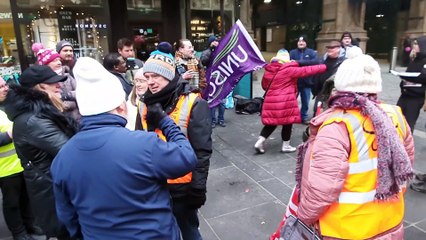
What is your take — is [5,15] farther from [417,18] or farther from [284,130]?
[417,18]

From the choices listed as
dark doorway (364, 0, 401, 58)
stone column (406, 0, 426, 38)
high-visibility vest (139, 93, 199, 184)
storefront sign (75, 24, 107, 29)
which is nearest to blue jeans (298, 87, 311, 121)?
high-visibility vest (139, 93, 199, 184)

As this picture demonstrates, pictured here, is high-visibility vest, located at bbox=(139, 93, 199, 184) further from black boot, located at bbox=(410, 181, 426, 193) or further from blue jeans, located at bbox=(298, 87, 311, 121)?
blue jeans, located at bbox=(298, 87, 311, 121)

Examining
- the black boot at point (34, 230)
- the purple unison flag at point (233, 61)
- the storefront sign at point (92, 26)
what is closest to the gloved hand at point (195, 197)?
the black boot at point (34, 230)

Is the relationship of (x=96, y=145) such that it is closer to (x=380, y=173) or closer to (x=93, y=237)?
(x=93, y=237)

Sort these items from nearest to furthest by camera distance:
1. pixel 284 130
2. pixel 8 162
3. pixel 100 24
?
pixel 8 162 < pixel 284 130 < pixel 100 24

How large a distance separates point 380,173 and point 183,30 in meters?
10.0

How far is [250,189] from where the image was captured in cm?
435

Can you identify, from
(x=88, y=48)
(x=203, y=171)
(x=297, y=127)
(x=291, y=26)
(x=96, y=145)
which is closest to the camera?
(x=96, y=145)

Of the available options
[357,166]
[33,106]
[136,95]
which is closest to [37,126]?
[33,106]

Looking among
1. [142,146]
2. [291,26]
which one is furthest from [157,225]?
[291,26]

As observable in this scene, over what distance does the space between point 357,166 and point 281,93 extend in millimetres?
3483

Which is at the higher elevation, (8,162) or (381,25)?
(381,25)

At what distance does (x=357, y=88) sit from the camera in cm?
191

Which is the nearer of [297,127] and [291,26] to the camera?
[297,127]
